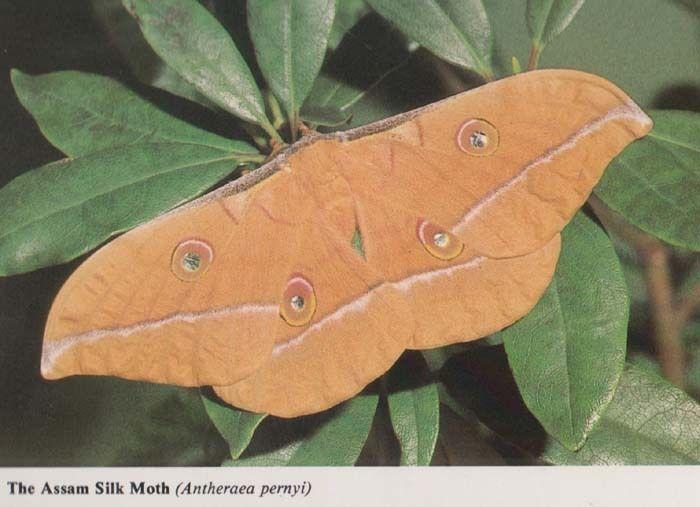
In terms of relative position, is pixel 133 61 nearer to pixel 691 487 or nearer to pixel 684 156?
pixel 684 156

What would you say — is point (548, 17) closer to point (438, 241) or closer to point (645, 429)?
point (438, 241)

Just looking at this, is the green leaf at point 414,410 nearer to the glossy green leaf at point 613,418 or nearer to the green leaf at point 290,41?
the glossy green leaf at point 613,418

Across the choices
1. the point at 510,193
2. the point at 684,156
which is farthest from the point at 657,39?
the point at 510,193

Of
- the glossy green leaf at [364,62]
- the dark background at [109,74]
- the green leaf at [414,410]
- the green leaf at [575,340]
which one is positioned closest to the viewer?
the green leaf at [575,340]

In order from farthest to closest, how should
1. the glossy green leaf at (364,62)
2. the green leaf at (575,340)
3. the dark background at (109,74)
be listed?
the dark background at (109,74) → the glossy green leaf at (364,62) → the green leaf at (575,340)

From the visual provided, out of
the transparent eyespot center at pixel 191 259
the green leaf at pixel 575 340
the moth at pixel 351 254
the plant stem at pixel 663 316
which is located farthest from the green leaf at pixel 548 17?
the transparent eyespot center at pixel 191 259

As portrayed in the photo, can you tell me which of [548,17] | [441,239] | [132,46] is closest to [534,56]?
[548,17]

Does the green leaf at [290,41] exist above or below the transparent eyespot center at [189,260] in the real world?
above

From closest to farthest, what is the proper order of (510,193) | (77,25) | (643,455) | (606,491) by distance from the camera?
(510,193) → (643,455) → (606,491) → (77,25)
